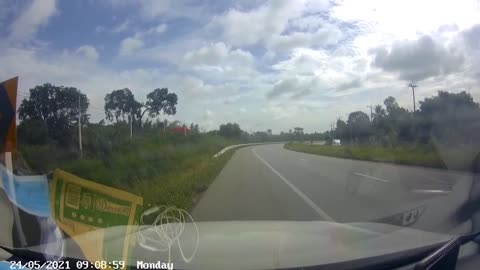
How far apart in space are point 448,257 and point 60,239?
3.08m

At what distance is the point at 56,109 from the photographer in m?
9.30

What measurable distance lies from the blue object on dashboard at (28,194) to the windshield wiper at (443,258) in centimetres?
306

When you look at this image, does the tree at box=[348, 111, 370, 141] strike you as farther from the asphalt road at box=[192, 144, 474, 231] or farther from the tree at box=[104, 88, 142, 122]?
the tree at box=[104, 88, 142, 122]

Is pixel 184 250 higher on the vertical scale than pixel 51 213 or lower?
lower

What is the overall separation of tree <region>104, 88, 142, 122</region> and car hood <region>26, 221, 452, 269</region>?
5469mm

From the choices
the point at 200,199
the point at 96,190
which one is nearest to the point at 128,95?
the point at 200,199

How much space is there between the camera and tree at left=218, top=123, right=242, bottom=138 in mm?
104094

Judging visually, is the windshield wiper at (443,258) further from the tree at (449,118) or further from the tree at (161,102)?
the tree at (449,118)

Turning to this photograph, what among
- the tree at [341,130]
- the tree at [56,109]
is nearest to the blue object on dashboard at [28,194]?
the tree at [56,109]

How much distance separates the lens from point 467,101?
32.5 m

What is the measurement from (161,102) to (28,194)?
23.5ft

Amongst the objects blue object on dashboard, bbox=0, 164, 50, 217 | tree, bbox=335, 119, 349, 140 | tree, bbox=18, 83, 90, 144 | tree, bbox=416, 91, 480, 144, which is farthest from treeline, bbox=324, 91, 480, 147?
blue object on dashboard, bbox=0, 164, 50, 217

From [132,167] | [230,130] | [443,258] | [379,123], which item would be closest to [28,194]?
[443,258]

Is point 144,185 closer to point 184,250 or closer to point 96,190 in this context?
point 96,190
